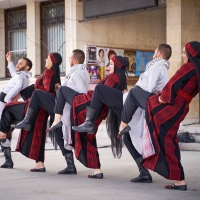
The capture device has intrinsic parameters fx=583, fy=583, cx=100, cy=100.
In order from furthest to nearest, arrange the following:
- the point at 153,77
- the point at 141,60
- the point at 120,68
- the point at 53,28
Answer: the point at 53,28 < the point at 141,60 < the point at 120,68 < the point at 153,77

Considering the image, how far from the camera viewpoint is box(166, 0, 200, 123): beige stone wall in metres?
13.2

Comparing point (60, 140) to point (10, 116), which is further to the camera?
point (10, 116)

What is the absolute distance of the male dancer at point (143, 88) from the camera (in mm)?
7367

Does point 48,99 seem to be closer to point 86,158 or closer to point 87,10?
point 86,158

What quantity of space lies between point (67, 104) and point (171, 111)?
1993mm

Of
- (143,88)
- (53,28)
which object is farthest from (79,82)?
(53,28)

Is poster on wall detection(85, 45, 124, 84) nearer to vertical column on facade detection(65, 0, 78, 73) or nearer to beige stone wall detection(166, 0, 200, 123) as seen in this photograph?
vertical column on facade detection(65, 0, 78, 73)

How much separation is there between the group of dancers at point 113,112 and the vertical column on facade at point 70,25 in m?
5.78

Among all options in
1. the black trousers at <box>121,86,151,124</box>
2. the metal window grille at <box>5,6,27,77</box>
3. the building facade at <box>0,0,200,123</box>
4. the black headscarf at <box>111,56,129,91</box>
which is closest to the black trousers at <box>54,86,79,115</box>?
the black headscarf at <box>111,56,129,91</box>

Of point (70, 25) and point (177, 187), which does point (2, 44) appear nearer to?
point (70, 25)

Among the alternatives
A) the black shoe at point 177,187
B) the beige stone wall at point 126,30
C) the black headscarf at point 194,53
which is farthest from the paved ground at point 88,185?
the beige stone wall at point 126,30

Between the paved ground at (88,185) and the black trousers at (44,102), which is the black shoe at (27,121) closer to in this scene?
the black trousers at (44,102)

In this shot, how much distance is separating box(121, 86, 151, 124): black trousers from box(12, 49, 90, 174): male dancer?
1.19 m

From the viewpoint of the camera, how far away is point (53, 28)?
16.6 meters
